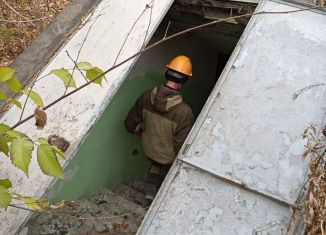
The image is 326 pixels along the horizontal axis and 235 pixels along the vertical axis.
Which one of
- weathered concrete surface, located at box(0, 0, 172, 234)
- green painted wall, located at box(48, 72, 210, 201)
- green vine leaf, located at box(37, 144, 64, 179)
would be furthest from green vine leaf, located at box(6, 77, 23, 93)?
green painted wall, located at box(48, 72, 210, 201)

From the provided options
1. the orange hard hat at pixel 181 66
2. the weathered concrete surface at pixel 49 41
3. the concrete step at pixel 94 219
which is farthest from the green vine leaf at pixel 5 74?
the orange hard hat at pixel 181 66

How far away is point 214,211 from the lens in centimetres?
327

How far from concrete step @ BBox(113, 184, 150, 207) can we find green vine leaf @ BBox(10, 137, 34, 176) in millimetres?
3545

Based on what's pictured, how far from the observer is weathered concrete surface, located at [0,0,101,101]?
4.96 metres

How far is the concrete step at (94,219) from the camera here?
4.15 m

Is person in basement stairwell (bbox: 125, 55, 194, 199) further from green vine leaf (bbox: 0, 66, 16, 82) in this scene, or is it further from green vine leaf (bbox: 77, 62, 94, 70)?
green vine leaf (bbox: 0, 66, 16, 82)

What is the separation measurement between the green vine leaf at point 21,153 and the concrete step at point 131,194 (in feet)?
11.6

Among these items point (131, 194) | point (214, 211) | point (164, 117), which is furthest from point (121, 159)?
point (214, 211)

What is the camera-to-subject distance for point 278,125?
3.70 m

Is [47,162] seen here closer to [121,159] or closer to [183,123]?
[183,123]

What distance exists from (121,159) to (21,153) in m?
3.69

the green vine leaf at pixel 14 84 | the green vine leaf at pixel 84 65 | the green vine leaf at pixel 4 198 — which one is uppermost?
the green vine leaf at pixel 84 65

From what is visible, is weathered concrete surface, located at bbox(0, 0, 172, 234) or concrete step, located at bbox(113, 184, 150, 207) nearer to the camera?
weathered concrete surface, located at bbox(0, 0, 172, 234)

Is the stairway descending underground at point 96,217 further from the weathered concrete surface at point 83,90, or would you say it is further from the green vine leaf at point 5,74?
the green vine leaf at point 5,74
